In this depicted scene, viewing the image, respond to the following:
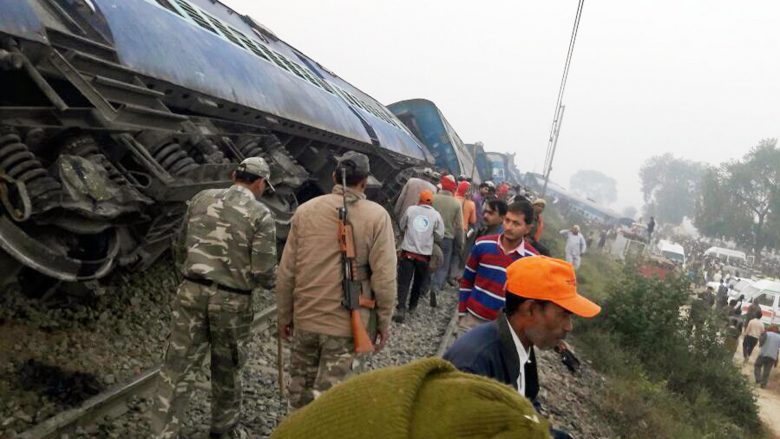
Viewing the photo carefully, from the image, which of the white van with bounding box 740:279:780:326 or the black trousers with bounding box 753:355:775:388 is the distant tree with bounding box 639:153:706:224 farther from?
the black trousers with bounding box 753:355:775:388

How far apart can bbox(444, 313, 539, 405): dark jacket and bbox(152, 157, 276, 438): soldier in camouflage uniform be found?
1.56 meters

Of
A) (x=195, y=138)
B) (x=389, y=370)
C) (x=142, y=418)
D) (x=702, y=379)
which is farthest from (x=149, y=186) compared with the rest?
(x=702, y=379)

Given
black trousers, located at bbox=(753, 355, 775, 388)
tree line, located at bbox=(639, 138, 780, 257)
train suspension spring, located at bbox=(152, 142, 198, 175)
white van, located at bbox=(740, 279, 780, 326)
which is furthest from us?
tree line, located at bbox=(639, 138, 780, 257)

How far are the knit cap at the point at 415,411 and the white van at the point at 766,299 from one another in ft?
74.2

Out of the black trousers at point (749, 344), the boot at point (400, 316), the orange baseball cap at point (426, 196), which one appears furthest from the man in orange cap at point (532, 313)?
the black trousers at point (749, 344)

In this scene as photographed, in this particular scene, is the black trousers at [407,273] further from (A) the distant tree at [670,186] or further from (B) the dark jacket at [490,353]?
(A) the distant tree at [670,186]

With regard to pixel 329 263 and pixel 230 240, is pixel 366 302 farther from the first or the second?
pixel 230 240

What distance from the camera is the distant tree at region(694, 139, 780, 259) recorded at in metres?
63.5

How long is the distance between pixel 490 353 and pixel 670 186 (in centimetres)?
14180

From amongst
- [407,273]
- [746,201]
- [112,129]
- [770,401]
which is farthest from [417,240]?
[746,201]

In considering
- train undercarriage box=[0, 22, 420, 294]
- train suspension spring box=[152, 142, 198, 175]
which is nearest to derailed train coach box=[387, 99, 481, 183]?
train undercarriage box=[0, 22, 420, 294]

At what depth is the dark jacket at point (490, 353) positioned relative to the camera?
2.03 metres

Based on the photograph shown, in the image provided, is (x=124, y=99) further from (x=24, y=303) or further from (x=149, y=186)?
(x=24, y=303)

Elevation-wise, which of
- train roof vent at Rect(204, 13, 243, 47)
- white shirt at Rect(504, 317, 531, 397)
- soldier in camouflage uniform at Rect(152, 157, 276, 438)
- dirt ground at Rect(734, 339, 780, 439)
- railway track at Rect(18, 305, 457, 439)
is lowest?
dirt ground at Rect(734, 339, 780, 439)
